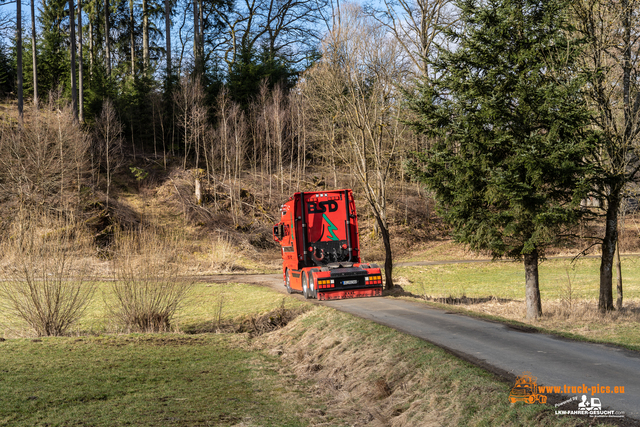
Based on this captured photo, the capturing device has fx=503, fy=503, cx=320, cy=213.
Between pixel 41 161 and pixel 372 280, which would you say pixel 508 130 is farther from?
pixel 41 161

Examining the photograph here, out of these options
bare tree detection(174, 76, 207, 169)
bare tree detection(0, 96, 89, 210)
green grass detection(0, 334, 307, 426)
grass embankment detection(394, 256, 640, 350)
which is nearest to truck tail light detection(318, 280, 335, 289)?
grass embankment detection(394, 256, 640, 350)

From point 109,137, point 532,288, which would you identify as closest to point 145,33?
point 109,137

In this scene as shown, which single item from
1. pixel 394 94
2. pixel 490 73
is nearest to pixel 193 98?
pixel 394 94

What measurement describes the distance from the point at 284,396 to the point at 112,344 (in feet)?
17.8

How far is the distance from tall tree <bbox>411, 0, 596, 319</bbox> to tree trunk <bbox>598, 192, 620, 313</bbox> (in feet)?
5.19

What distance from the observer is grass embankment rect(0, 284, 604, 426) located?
6727 millimetres

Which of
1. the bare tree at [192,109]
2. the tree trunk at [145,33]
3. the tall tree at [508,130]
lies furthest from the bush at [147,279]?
the tree trunk at [145,33]

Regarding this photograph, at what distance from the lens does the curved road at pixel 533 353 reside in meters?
6.41

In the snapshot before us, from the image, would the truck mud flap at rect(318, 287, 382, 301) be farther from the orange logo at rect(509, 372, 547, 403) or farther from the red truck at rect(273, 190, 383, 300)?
the orange logo at rect(509, 372, 547, 403)

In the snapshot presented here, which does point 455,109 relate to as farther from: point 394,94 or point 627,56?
point 394,94

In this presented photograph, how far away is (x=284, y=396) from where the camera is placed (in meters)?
8.37

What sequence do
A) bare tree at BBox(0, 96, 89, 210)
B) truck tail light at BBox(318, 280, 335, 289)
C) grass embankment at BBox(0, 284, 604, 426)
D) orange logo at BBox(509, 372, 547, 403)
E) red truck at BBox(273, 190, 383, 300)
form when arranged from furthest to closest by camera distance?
bare tree at BBox(0, 96, 89, 210)
red truck at BBox(273, 190, 383, 300)
truck tail light at BBox(318, 280, 335, 289)
grass embankment at BBox(0, 284, 604, 426)
orange logo at BBox(509, 372, 547, 403)

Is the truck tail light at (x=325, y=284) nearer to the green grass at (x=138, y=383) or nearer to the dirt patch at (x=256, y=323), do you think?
the dirt patch at (x=256, y=323)

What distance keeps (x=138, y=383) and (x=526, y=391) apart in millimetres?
6415
